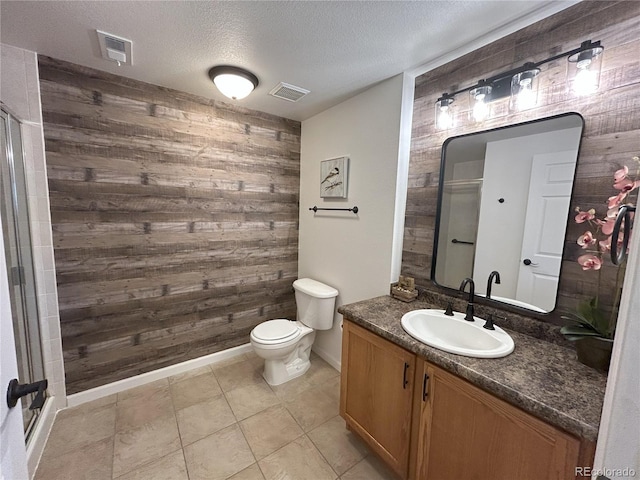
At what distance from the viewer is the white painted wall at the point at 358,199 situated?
6.12 ft

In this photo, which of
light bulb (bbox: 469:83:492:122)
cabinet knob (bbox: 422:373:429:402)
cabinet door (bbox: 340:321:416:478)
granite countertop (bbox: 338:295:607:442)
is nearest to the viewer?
granite countertop (bbox: 338:295:607:442)

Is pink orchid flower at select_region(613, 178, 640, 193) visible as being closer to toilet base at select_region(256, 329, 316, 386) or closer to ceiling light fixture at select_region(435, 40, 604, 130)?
ceiling light fixture at select_region(435, 40, 604, 130)

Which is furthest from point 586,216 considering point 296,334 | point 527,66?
point 296,334

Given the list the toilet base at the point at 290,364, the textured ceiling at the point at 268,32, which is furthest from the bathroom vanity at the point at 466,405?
the textured ceiling at the point at 268,32

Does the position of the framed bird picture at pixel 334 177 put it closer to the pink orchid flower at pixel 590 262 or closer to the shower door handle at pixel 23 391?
the pink orchid flower at pixel 590 262

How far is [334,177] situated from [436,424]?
1.80 meters

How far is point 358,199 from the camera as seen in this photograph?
2113 millimetres

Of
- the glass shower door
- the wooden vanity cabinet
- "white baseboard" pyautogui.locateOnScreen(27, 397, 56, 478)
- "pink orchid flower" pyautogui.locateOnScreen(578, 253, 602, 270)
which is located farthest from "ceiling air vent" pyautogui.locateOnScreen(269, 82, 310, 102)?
"white baseboard" pyautogui.locateOnScreen(27, 397, 56, 478)

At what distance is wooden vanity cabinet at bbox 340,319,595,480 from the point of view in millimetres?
875

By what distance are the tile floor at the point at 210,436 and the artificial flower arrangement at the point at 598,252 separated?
124cm

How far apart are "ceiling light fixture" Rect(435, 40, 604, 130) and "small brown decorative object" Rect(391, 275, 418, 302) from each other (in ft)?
3.33

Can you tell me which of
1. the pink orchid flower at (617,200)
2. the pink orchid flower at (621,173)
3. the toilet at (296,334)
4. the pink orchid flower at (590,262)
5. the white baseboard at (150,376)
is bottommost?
the white baseboard at (150,376)

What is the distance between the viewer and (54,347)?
179 cm

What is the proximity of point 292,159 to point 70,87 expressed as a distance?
1.68m
